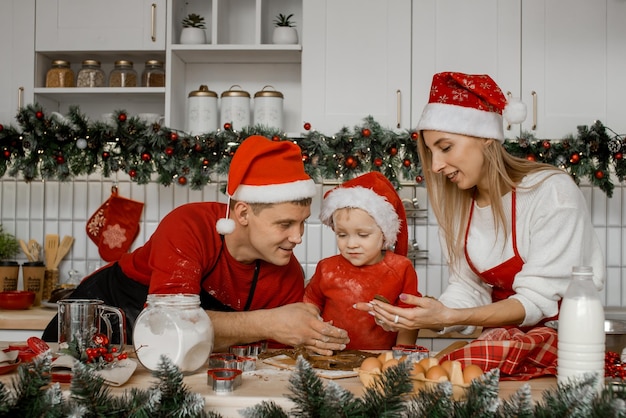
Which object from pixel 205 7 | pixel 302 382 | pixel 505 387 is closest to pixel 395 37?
pixel 205 7

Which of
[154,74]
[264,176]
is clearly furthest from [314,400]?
[154,74]

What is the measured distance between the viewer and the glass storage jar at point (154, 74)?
3.41 m

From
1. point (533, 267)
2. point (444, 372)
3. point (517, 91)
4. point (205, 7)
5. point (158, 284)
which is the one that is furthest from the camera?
point (205, 7)

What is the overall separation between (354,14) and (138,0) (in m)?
0.98

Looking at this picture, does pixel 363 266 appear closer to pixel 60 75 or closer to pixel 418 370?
pixel 418 370

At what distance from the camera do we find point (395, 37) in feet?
10.6

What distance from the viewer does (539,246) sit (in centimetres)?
170

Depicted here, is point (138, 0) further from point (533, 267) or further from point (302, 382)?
point (302, 382)

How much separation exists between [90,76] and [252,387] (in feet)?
8.17

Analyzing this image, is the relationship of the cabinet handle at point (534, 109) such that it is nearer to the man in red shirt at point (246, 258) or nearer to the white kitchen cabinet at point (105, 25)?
the man in red shirt at point (246, 258)

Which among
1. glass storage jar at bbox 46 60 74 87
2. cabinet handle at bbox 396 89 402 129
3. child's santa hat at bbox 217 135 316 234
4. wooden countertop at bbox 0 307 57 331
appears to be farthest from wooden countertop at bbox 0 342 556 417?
glass storage jar at bbox 46 60 74 87

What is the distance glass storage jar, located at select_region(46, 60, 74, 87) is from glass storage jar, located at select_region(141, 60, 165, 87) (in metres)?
0.35

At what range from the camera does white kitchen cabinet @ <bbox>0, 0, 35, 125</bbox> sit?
334 cm

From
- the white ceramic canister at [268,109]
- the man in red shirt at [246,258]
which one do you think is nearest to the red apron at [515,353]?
the man in red shirt at [246,258]
